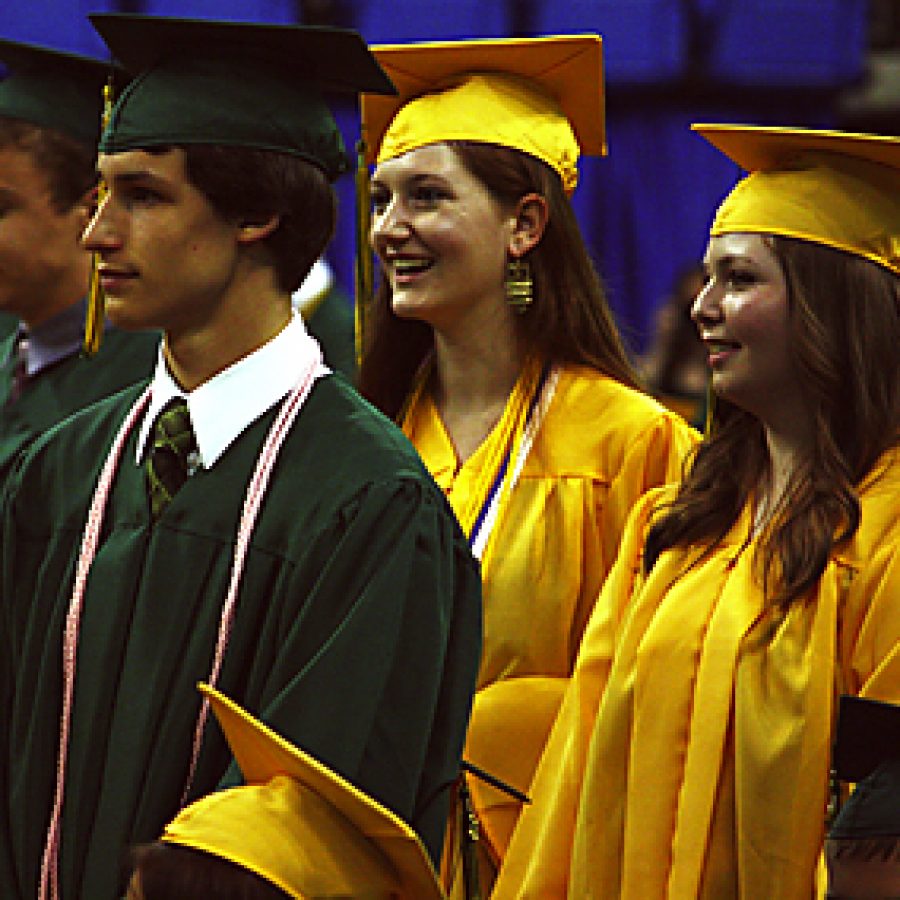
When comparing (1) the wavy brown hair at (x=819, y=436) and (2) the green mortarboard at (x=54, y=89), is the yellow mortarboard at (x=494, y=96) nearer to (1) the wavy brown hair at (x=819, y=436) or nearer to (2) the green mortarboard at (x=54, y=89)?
(2) the green mortarboard at (x=54, y=89)

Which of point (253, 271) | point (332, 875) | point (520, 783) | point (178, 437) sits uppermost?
point (253, 271)

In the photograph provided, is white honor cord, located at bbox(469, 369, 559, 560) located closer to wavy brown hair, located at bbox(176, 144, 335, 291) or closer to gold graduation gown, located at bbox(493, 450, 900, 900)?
gold graduation gown, located at bbox(493, 450, 900, 900)

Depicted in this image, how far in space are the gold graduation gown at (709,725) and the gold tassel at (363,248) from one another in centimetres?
102

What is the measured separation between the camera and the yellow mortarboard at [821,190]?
4.25 m

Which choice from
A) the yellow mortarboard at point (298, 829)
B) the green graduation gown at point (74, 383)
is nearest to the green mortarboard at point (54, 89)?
the green graduation gown at point (74, 383)

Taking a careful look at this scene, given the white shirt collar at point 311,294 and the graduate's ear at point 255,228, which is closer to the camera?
the graduate's ear at point 255,228

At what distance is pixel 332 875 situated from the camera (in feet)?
9.89

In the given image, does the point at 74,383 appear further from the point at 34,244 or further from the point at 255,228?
the point at 255,228

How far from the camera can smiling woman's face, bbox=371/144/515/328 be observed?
4789mm

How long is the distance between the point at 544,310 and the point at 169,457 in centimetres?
161

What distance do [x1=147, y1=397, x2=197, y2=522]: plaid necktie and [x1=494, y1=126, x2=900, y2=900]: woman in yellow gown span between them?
104 cm

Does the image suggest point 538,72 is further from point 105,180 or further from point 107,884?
point 107,884

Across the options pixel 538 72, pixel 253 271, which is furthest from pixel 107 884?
pixel 538 72

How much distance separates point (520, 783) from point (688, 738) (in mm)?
575
